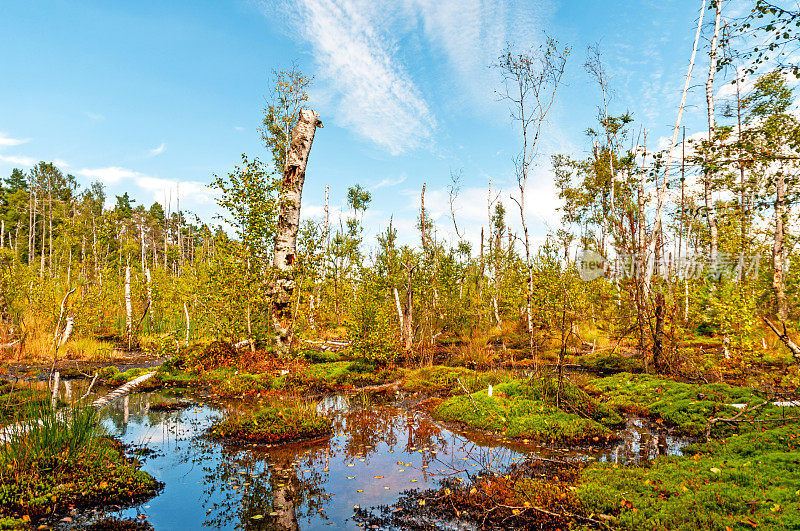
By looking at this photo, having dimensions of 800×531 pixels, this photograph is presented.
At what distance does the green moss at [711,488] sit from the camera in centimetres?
363

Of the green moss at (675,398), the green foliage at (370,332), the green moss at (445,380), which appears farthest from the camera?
the green foliage at (370,332)

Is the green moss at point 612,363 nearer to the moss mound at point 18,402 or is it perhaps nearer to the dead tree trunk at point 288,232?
the dead tree trunk at point 288,232

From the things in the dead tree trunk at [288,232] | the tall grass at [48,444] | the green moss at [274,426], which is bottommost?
the green moss at [274,426]

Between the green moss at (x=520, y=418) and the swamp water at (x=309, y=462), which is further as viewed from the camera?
the green moss at (x=520, y=418)

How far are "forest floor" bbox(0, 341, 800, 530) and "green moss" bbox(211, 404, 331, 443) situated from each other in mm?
20

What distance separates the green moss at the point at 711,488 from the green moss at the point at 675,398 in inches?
78.1

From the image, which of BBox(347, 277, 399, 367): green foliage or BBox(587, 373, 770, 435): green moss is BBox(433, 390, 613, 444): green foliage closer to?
BBox(587, 373, 770, 435): green moss

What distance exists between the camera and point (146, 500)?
469 centimetres

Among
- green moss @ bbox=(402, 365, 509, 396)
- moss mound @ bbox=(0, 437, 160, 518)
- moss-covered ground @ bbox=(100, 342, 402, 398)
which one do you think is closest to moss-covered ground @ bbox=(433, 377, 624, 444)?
green moss @ bbox=(402, 365, 509, 396)

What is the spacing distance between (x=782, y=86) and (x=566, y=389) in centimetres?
2095

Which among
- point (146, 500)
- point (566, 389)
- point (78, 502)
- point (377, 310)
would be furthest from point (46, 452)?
point (377, 310)

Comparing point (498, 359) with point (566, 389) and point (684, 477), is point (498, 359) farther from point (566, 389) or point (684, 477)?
point (684, 477)

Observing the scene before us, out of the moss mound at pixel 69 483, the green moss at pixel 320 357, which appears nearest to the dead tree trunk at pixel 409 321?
the green moss at pixel 320 357

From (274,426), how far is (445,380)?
5554mm
